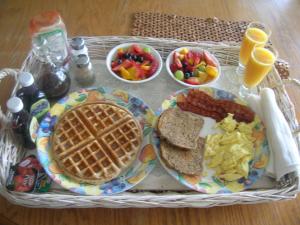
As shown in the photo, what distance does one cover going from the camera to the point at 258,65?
47.2 inches

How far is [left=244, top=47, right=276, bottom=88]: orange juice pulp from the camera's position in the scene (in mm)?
1205

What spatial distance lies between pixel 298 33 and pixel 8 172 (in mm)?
1813

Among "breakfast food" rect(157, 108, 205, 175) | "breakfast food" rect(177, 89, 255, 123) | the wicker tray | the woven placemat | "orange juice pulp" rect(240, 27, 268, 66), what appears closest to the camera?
the wicker tray

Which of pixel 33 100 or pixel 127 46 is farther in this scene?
pixel 127 46

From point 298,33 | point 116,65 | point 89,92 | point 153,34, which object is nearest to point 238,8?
point 298,33

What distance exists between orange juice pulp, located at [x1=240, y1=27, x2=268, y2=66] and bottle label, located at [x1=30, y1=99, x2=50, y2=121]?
944 mm

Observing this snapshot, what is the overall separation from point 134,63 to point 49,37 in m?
0.40

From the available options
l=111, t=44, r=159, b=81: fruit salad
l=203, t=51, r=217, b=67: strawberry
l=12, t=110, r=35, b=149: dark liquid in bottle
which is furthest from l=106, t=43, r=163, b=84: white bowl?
l=12, t=110, r=35, b=149: dark liquid in bottle

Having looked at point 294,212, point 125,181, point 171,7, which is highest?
point 171,7

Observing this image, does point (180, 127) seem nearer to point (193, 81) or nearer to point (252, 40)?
point (193, 81)

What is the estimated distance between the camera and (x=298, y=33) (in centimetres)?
178

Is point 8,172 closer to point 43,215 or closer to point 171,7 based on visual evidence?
point 43,215

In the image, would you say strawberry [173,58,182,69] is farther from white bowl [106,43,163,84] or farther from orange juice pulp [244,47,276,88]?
orange juice pulp [244,47,276,88]

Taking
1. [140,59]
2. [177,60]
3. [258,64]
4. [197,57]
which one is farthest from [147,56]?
[258,64]
